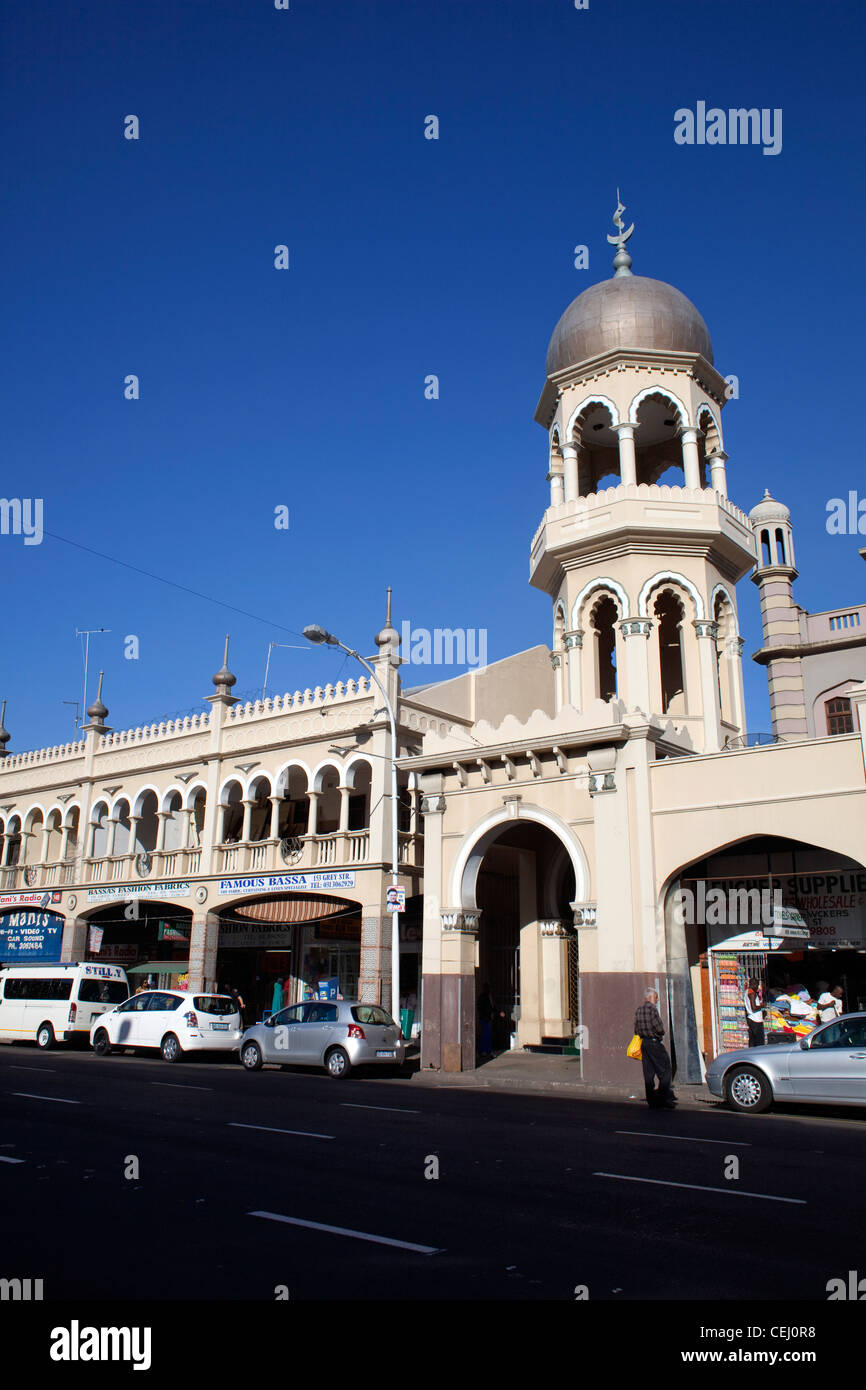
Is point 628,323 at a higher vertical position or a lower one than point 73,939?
higher

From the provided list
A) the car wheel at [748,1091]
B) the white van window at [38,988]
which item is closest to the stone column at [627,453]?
the car wheel at [748,1091]

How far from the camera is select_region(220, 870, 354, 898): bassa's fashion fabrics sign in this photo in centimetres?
2784

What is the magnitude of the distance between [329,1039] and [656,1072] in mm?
7274

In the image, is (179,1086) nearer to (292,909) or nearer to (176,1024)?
(176,1024)

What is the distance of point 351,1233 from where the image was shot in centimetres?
658

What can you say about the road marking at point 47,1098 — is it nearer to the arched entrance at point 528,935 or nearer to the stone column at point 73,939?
the arched entrance at point 528,935

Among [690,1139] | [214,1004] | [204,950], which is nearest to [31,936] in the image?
[204,950]

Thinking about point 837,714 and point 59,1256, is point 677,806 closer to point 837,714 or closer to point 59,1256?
point 837,714

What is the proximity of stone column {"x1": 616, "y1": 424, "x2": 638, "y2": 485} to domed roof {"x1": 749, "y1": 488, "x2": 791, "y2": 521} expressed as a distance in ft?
33.7

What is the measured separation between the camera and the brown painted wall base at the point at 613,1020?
19.4 m

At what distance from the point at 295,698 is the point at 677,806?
46.2 feet

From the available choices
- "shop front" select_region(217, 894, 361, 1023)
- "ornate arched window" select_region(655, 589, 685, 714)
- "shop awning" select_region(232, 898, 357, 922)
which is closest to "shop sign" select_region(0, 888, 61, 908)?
"shop front" select_region(217, 894, 361, 1023)

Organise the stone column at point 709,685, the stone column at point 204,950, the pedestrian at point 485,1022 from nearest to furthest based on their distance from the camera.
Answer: the stone column at point 709,685, the pedestrian at point 485,1022, the stone column at point 204,950

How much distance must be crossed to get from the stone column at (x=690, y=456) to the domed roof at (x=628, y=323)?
7.24 ft
